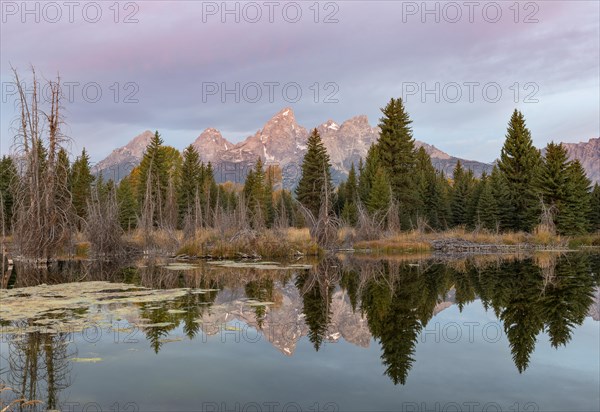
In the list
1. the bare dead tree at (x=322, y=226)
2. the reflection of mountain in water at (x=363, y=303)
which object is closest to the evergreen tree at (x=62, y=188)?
the reflection of mountain in water at (x=363, y=303)

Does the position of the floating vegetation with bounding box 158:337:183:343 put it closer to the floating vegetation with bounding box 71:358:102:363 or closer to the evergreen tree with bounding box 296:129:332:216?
the floating vegetation with bounding box 71:358:102:363

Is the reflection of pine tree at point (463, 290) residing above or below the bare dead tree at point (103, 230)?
below

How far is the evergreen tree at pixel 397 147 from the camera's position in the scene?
169 feet

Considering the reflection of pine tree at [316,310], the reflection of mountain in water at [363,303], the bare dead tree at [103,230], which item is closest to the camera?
the reflection of mountain in water at [363,303]

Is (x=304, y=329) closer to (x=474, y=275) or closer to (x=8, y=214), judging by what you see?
(x=474, y=275)

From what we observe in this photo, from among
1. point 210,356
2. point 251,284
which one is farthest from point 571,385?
point 251,284

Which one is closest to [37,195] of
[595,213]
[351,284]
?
[351,284]

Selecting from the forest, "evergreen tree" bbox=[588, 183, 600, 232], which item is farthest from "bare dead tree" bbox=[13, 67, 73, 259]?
"evergreen tree" bbox=[588, 183, 600, 232]

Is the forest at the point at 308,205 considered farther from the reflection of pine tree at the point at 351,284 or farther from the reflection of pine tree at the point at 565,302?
the reflection of pine tree at the point at 565,302

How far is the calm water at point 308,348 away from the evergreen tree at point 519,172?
3011 cm

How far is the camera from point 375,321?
9.64 m

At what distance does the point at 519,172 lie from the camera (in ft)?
153

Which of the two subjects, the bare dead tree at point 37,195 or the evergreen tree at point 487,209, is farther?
the evergreen tree at point 487,209

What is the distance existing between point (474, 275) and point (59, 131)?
18.9 meters
